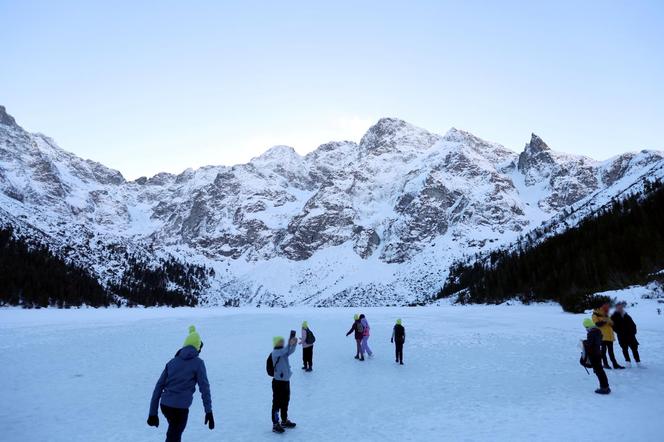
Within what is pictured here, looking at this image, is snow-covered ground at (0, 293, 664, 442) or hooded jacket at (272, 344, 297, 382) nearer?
snow-covered ground at (0, 293, 664, 442)

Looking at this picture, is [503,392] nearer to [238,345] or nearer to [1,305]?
[238,345]

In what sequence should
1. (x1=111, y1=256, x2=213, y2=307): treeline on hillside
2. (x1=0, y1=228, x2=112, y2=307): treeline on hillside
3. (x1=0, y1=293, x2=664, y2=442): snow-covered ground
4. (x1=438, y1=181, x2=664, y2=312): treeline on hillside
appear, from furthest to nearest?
1. (x1=111, y1=256, x2=213, y2=307): treeline on hillside
2. (x1=0, y1=228, x2=112, y2=307): treeline on hillside
3. (x1=438, y1=181, x2=664, y2=312): treeline on hillside
4. (x1=0, y1=293, x2=664, y2=442): snow-covered ground

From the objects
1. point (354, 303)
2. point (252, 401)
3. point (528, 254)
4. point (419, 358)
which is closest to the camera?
point (252, 401)

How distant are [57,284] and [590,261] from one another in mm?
114681

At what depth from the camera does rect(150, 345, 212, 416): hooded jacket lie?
7.20m

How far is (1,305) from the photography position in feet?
295

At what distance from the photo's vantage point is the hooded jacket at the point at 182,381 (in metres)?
7.20

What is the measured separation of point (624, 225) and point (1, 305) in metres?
118

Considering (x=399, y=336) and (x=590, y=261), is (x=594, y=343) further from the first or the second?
(x=590, y=261)

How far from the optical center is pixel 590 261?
67938 mm

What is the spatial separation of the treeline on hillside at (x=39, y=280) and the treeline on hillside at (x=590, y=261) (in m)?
98.5

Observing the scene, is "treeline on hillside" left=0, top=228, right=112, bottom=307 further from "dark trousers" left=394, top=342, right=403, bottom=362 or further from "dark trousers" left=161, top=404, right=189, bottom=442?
"dark trousers" left=161, top=404, right=189, bottom=442

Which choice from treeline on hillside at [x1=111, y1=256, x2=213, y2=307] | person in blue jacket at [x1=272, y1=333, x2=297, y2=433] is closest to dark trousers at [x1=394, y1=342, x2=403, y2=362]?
person in blue jacket at [x1=272, y1=333, x2=297, y2=433]

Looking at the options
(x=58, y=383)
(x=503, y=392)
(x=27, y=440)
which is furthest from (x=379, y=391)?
(x=58, y=383)
